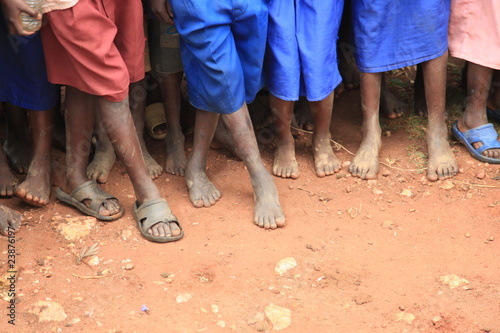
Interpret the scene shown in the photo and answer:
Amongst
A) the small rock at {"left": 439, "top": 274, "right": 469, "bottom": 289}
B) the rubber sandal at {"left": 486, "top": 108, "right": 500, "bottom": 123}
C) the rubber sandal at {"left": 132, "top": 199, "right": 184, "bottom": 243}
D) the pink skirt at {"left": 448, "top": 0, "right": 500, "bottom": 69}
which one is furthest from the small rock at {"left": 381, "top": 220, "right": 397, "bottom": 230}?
the rubber sandal at {"left": 486, "top": 108, "right": 500, "bottom": 123}

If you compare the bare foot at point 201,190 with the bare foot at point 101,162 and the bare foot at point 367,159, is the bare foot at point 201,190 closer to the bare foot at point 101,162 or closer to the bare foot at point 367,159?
the bare foot at point 101,162

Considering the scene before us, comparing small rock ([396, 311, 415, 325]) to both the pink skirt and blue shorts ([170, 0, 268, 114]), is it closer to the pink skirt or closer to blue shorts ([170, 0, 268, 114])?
blue shorts ([170, 0, 268, 114])

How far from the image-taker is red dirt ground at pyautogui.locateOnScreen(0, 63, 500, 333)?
256 centimetres

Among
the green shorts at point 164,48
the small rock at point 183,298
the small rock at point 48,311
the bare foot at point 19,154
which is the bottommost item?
the bare foot at point 19,154

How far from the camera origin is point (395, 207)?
3311 millimetres

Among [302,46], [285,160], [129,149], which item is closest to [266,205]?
[285,160]

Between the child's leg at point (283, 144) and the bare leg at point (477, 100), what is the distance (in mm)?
1035

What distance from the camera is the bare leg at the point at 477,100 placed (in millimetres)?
3670

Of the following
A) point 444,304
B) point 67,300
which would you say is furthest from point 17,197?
point 444,304

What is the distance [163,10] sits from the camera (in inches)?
120

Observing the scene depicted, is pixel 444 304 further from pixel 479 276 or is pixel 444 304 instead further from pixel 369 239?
pixel 369 239

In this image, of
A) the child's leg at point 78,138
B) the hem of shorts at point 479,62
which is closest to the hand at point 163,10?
the child's leg at point 78,138

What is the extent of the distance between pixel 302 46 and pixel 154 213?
112 cm

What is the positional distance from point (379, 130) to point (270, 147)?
2.14 feet
